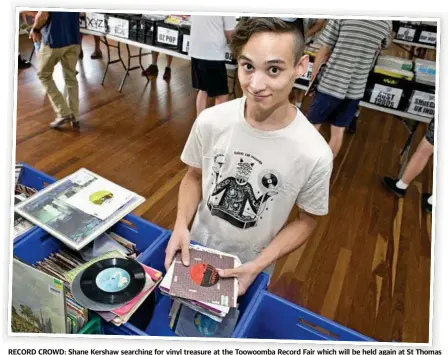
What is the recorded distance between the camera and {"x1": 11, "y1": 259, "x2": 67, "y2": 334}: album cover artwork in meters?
0.79

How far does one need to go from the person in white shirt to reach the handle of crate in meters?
2.07

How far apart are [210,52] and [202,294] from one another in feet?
7.26

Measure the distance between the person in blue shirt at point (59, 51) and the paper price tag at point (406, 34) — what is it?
14.1 ft

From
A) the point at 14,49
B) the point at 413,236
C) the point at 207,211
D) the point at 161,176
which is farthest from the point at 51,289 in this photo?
the point at 413,236

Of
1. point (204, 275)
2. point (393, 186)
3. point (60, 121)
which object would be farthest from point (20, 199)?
point (393, 186)

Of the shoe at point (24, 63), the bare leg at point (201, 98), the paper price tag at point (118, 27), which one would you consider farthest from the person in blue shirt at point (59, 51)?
the shoe at point (24, 63)

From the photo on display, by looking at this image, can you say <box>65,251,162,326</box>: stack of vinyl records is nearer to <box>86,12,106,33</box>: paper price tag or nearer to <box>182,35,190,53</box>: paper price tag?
<box>182,35,190,53</box>: paper price tag

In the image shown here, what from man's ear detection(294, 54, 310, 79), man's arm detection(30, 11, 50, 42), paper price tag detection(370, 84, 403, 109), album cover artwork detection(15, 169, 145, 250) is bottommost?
album cover artwork detection(15, 169, 145, 250)

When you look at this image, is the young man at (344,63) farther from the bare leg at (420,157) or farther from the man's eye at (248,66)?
the man's eye at (248,66)

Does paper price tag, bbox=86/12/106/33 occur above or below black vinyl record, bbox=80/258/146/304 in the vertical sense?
above

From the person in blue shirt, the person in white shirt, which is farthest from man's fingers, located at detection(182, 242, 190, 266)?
the person in blue shirt

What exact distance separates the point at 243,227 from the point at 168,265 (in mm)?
249

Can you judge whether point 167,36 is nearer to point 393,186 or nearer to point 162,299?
point 393,186

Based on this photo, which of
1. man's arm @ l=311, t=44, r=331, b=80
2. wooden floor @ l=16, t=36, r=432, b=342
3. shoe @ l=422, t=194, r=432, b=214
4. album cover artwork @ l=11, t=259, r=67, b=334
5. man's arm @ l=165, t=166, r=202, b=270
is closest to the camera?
album cover artwork @ l=11, t=259, r=67, b=334
